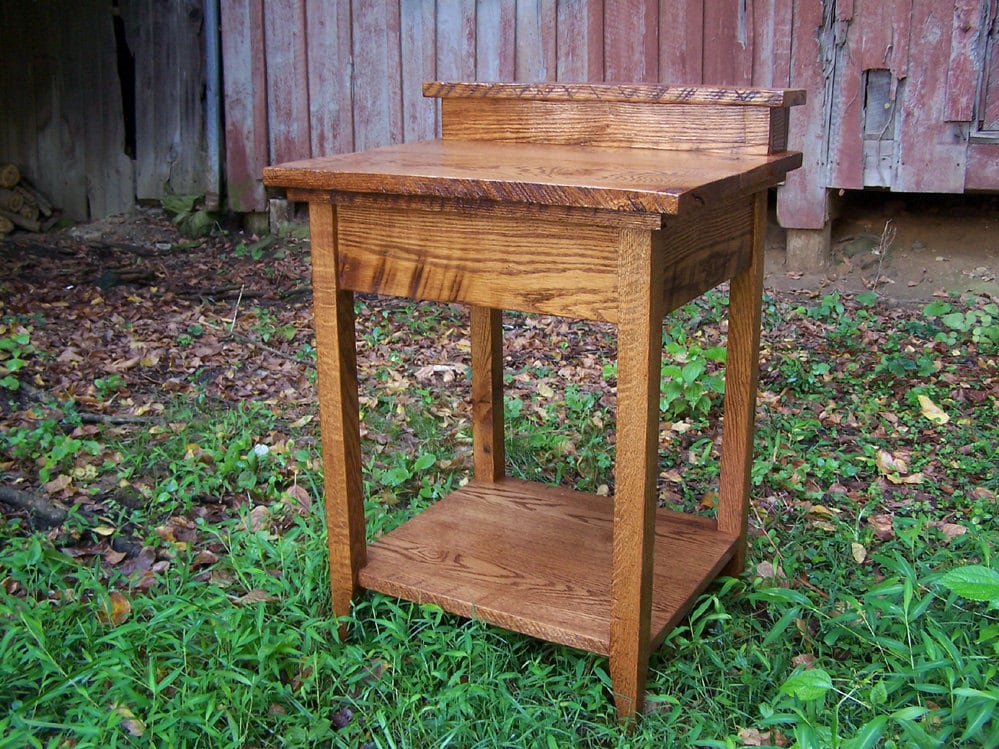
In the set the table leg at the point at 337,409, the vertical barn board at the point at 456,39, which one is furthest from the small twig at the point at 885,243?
the table leg at the point at 337,409


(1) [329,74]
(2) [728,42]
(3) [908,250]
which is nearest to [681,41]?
(2) [728,42]

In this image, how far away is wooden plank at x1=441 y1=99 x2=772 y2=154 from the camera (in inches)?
97.1

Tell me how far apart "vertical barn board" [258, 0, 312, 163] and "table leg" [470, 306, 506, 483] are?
4001 mm

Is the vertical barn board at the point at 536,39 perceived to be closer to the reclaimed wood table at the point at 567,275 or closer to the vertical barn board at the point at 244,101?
the vertical barn board at the point at 244,101

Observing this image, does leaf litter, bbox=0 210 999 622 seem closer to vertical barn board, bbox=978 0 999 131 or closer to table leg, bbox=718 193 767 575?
table leg, bbox=718 193 767 575

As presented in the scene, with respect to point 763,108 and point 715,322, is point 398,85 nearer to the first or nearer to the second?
point 715,322

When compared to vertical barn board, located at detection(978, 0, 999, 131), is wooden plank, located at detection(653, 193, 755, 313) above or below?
below

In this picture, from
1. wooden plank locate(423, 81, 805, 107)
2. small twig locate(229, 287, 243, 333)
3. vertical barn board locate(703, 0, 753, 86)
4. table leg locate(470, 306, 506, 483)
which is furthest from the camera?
vertical barn board locate(703, 0, 753, 86)

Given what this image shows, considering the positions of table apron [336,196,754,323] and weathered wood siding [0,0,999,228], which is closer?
table apron [336,196,754,323]

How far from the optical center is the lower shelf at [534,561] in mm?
2457

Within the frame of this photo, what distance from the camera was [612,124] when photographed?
8.61 ft

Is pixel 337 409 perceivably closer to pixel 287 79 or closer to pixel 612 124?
pixel 612 124

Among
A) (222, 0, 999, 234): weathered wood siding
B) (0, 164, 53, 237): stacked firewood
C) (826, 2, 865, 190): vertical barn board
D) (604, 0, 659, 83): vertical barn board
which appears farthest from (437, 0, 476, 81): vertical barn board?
(0, 164, 53, 237): stacked firewood

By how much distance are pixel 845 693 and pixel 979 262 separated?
3.81m
